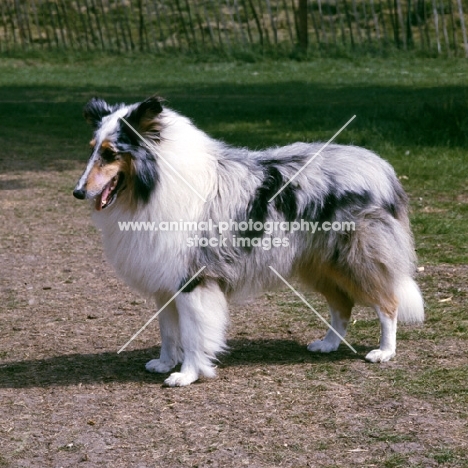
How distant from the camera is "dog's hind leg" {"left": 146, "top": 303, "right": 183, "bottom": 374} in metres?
5.69

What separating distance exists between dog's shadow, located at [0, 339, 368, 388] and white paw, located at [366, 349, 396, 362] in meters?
0.14

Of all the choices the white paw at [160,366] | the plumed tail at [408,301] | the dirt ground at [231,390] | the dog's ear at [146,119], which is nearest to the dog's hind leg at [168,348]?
the white paw at [160,366]

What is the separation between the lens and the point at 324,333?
645 cm

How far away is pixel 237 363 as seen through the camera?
5.85 metres

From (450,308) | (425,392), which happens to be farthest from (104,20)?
(425,392)

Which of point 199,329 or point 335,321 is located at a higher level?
point 199,329

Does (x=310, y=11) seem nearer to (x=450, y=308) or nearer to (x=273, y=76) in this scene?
(x=273, y=76)

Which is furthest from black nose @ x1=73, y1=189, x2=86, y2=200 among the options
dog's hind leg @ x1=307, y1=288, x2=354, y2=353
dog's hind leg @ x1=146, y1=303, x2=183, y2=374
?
dog's hind leg @ x1=307, y1=288, x2=354, y2=353

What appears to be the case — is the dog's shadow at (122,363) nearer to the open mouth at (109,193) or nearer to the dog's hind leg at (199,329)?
the dog's hind leg at (199,329)

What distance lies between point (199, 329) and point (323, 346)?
3.11 feet

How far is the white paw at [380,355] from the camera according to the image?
575 centimetres

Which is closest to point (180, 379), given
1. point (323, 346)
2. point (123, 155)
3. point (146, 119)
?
point (323, 346)

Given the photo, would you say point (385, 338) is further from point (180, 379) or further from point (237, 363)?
point (180, 379)

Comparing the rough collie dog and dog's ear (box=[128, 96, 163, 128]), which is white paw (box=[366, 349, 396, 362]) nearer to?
the rough collie dog
